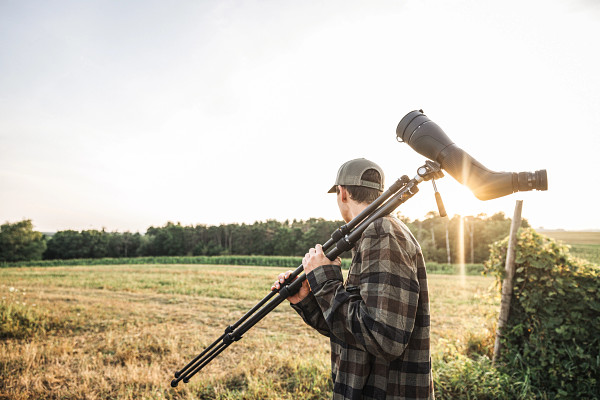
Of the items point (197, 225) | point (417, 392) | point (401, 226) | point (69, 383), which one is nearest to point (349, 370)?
point (417, 392)

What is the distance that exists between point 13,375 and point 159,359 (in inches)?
86.7

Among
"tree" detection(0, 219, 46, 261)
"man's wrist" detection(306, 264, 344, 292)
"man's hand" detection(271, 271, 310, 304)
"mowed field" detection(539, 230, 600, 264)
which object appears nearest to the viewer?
"man's wrist" detection(306, 264, 344, 292)

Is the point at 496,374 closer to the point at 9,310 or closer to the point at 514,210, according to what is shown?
the point at 514,210

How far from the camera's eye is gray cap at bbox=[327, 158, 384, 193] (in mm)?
1968

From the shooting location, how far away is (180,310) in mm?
11570

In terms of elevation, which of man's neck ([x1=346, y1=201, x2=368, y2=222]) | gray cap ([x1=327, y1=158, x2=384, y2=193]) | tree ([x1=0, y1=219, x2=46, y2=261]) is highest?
gray cap ([x1=327, y1=158, x2=384, y2=193])

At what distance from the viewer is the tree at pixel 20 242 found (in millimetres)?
70375

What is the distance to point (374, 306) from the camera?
154 cm

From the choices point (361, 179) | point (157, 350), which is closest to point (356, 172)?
point (361, 179)

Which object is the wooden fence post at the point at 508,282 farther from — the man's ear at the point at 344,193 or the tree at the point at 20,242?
the tree at the point at 20,242

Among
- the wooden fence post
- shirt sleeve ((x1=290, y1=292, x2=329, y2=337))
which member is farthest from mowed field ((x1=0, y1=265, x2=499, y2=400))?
shirt sleeve ((x1=290, y1=292, x2=329, y2=337))

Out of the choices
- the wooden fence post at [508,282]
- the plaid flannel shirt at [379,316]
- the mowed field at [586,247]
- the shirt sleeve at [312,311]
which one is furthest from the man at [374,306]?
the mowed field at [586,247]

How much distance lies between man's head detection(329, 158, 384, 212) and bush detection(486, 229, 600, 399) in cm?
437

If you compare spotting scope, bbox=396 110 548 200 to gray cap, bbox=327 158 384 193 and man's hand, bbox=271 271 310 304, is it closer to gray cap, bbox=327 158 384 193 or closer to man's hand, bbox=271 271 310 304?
gray cap, bbox=327 158 384 193
